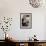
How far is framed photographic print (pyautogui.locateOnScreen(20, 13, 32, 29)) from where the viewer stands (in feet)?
14.0

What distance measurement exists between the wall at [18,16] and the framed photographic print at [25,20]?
0.11 m

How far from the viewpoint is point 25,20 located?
A: 4.27m

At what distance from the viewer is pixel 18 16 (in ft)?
14.0

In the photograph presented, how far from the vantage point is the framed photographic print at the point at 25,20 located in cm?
426

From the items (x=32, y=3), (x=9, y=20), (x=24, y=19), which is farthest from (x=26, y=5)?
(x=9, y=20)

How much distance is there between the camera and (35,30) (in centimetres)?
423

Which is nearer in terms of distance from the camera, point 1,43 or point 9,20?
point 1,43

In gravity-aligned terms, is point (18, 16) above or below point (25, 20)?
above

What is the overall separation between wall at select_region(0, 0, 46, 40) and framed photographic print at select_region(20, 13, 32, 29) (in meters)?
0.11

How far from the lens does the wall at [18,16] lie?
4230 mm

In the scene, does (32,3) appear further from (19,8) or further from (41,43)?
(41,43)

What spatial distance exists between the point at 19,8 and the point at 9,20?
55 centimetres

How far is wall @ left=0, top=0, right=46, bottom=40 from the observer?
4230 mm

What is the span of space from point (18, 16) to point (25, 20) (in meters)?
0.28
